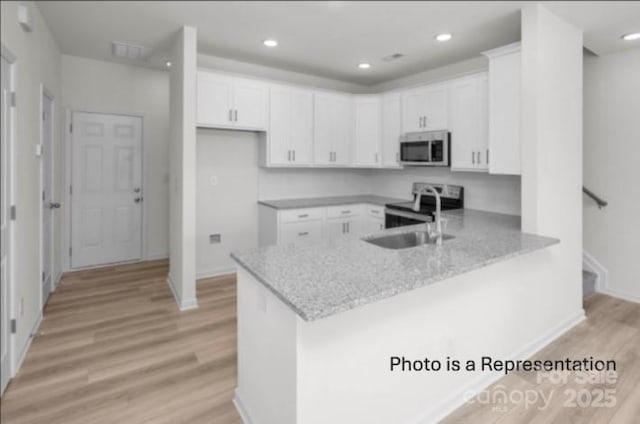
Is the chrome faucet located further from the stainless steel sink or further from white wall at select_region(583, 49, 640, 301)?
white wall at select_region(583, 49, 640, 301)

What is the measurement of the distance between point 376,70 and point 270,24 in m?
1.87

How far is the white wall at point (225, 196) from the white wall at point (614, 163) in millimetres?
3825

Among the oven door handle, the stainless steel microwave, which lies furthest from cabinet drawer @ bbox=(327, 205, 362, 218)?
the stainless steel microwave

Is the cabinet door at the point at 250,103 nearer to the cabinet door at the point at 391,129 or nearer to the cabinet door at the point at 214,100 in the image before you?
the cabinet door at the point at 214,100

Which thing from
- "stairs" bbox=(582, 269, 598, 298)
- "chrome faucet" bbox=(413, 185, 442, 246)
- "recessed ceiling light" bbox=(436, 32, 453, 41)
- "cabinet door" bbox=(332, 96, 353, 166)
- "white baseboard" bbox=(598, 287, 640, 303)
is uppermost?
"recessed ceiling light" bbox=(436, 32, 453, 41)

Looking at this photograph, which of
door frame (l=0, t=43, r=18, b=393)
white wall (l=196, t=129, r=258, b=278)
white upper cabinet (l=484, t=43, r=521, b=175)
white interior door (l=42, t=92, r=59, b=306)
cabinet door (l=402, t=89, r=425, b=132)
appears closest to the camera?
door frame (l=0, t=43, r=18, b=393)

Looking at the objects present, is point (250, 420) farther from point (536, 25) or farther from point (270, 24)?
point (536, 25)

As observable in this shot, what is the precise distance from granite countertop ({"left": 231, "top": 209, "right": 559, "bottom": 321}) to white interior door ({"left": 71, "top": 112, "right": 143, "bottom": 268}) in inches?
141

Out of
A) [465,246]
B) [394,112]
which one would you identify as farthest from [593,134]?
[465,246]

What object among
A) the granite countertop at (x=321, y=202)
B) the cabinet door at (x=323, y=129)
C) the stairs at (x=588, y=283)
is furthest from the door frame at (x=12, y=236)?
the stairs at (x=588, y=283)

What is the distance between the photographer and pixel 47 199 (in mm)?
3588

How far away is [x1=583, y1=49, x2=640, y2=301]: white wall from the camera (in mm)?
3555

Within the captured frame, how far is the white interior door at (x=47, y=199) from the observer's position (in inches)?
135

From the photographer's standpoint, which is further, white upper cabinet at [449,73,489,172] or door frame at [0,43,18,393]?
white upper cabinet at [449,73,489,172]
